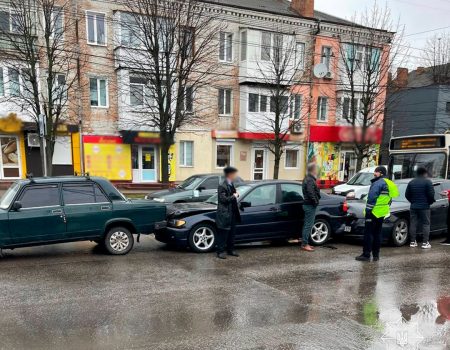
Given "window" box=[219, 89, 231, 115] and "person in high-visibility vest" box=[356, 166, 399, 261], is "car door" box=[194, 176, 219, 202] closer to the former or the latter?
"person in high-visibility vest" box=[356, 166, 399, 261]

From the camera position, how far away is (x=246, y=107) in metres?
24.9

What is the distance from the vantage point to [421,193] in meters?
8.79

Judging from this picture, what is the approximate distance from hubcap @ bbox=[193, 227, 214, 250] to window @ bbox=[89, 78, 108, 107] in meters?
16.2

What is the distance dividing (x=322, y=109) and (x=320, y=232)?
2033 centimetres

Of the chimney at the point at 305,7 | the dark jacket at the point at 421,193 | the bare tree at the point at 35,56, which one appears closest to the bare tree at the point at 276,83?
the chimney at the point at 305,7

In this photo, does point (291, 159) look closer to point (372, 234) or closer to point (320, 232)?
point (320, 232)

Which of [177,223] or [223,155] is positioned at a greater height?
[223,155]

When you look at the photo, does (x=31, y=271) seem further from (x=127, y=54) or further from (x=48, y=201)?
(x=127, y=54)

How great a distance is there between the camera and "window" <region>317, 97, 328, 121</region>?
27453mm

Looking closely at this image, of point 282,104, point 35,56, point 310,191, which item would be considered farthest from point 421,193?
point 35,56

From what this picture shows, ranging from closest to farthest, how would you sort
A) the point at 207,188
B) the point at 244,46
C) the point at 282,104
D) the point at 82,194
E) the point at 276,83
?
the point at 82,194 → the point at 207,188 → the point at 276,83 → the point at 282,104 → the point at 244,46

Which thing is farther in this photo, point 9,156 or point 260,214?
point 9,156

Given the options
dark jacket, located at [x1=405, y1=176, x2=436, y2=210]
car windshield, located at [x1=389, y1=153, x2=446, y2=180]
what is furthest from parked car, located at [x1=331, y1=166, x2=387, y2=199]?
dark jacket, located at [x1=405, y1=176, x2=436, y2=210]

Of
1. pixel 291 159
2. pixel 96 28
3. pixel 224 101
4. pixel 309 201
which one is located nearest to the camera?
pixel 309 201
